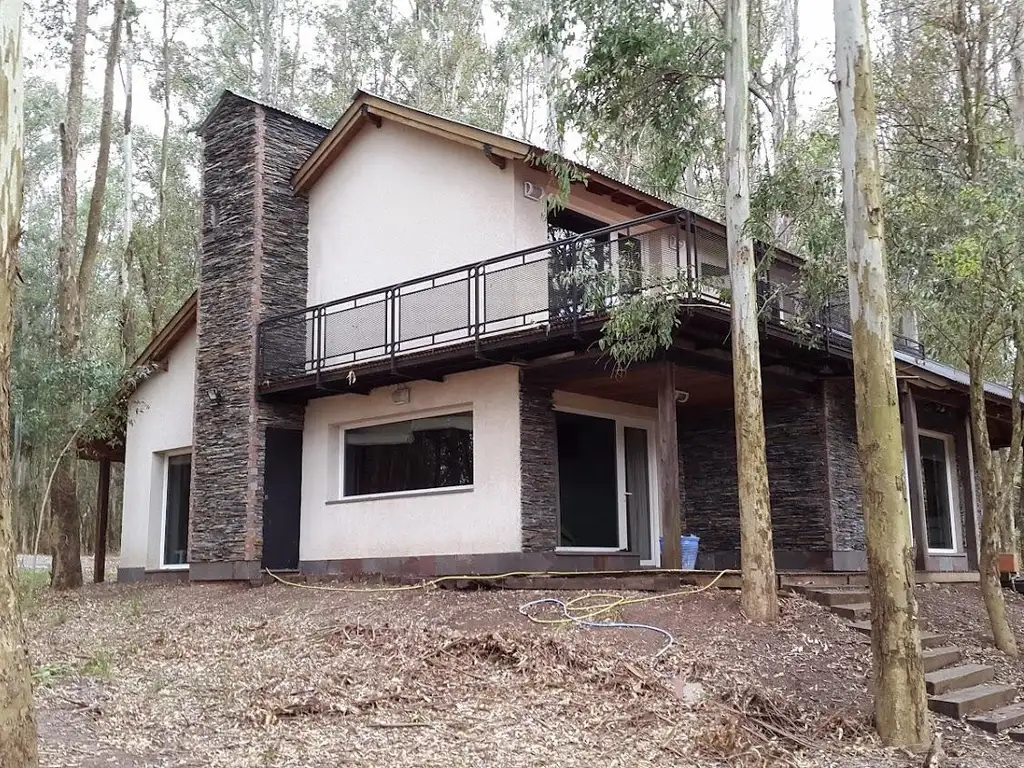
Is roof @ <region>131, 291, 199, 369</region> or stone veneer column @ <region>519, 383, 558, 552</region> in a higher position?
roof @ <region>131, 291, 199, 369</region>

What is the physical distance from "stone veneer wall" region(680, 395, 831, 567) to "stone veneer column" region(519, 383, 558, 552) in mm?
2990

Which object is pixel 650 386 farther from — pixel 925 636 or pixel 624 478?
pixel 925 636

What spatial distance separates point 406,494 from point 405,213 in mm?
4007

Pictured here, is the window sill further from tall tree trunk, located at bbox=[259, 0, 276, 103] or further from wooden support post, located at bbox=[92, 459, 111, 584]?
tall tree trunk, located at bbox=[259, 0, 276, 103]

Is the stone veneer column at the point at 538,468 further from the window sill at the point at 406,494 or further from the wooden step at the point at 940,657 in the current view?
the wooden step at the point at 940,657

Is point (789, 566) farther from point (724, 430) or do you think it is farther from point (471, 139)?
point (471, 139)

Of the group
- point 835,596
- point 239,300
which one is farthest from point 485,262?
point 835,596

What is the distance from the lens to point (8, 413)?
4.47 metres

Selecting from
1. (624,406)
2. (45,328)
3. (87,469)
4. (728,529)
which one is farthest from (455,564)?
(87,469)

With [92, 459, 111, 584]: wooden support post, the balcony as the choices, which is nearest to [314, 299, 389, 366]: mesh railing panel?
the balcony

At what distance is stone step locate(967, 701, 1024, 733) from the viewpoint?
743cm

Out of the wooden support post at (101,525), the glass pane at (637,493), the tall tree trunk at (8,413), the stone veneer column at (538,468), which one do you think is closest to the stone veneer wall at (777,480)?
the glass pane at (637,493)

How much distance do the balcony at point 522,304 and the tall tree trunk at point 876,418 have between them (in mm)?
2794

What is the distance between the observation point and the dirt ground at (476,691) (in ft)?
19.1
